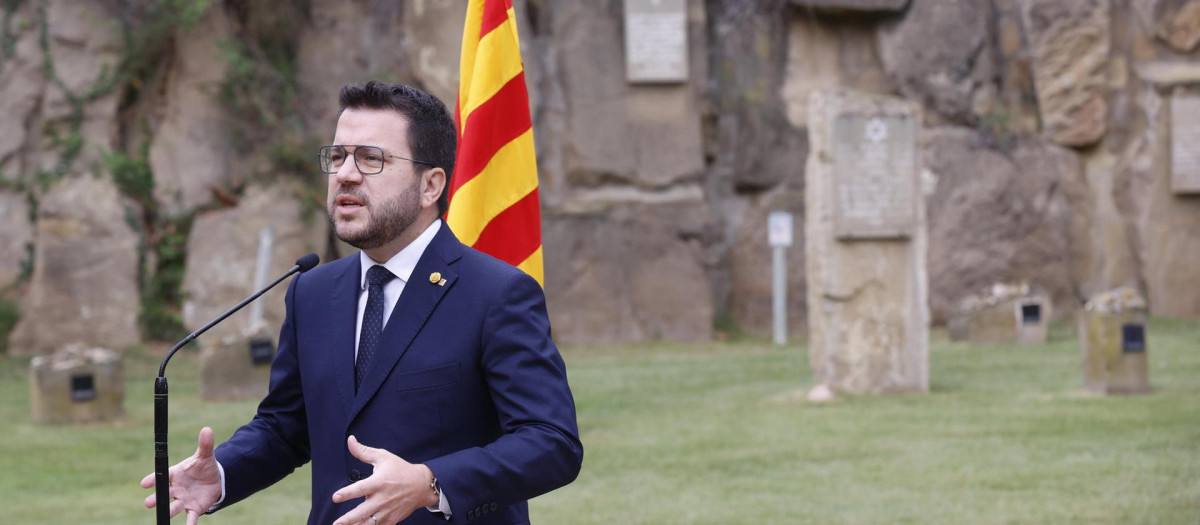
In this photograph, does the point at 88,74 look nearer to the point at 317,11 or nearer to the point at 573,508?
the point at 317,11

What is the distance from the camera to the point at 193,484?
2.34 metres

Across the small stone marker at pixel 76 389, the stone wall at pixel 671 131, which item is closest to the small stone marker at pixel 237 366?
the small stone marker at pixel 76 389

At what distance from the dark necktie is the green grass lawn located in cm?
371

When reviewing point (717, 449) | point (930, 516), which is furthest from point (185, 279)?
point (930, 516)

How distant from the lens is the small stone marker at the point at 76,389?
29.5ft

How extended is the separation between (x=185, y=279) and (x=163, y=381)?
12.2m

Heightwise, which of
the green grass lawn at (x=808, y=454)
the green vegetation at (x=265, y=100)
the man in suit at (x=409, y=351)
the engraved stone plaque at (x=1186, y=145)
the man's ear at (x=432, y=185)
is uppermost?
the green vegetation at (x=265, y=100)

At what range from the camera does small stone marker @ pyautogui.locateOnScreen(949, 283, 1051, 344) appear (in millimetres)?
12531

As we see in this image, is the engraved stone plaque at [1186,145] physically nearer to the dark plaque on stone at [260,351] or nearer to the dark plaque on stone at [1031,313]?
the dark plaque on stone at [1031,313]

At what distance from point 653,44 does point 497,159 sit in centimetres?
1127

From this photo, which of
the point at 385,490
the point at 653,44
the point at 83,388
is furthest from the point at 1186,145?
the point at 385,490

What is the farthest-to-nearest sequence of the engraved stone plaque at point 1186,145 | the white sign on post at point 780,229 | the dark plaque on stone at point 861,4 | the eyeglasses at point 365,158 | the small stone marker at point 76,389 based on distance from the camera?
the dark plaque on stone at point 861,4 < the engraved stone plaque at point 1186,145 < the white sign on post at point 780,229 < the small stone marker at point 76,389 < the eyeglasses at point 365,158

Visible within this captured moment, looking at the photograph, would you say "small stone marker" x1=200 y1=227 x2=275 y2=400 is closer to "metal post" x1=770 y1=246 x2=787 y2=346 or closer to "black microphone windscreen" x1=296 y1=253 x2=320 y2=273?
"metal post" x1=770 y1=246 x2=787 y2=346

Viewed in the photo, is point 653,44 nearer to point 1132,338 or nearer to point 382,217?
point 1132,338
